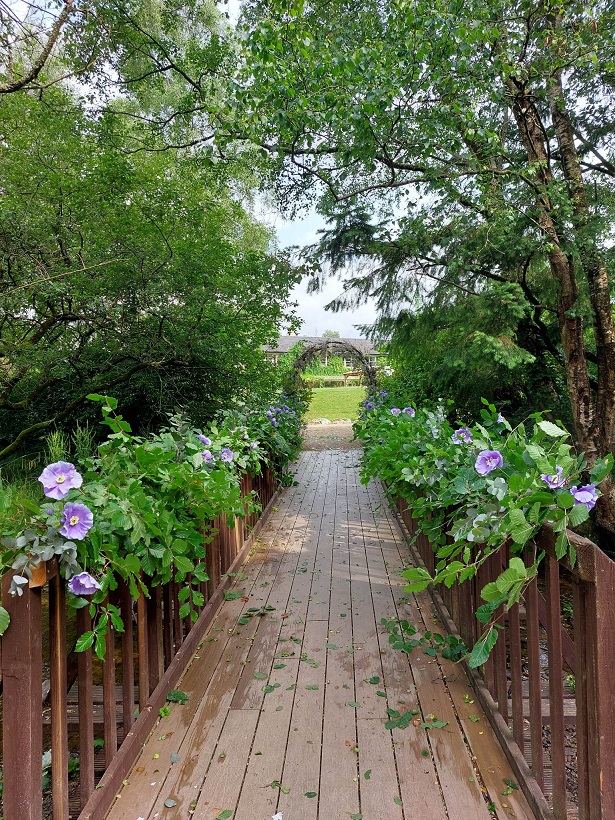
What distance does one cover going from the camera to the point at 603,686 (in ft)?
3.82

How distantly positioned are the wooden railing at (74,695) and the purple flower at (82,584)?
0.05 metres

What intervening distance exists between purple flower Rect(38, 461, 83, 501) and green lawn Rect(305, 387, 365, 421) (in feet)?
43.6

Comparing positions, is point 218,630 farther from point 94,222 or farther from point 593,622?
point 94,222

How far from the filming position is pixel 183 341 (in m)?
5.70

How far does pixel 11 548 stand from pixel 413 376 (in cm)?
806

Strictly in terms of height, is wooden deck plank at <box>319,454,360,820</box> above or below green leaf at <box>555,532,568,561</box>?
below

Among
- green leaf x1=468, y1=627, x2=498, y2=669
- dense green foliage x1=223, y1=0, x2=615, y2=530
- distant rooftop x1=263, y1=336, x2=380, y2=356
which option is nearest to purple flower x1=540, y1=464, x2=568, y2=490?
green leaf x1=468, y1=627, x2=498, y2=669

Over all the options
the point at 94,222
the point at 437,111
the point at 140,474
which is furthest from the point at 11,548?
the point at 94,222

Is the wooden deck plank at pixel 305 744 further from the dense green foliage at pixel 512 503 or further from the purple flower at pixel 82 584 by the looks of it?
the purple flower at pixel 82 584

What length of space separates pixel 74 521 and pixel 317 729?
4.34 feet

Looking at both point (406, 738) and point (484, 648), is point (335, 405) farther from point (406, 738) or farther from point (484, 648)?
point (484, 648)

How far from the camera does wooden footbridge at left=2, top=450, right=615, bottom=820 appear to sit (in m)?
1.25

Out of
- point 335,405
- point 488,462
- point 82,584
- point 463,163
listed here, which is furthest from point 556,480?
point 335,405

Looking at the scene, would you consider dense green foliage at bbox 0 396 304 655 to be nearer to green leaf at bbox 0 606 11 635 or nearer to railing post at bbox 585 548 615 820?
green leaf at bbox 0 606 11 635
